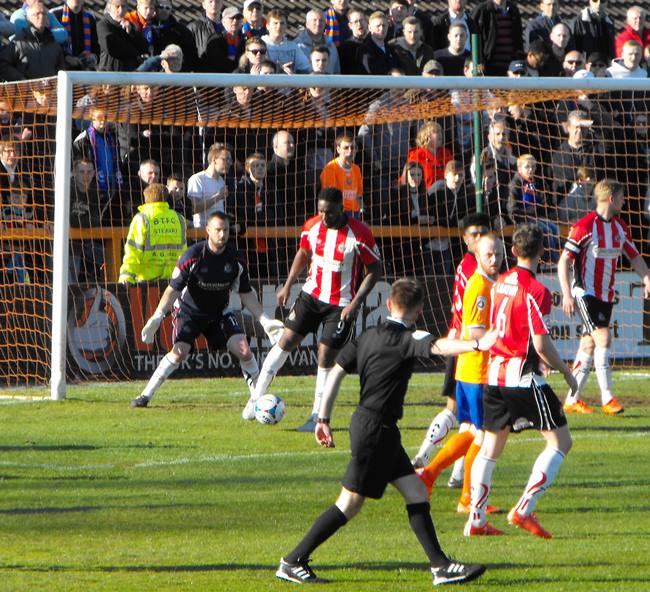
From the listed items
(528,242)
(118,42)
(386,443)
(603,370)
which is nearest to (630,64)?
(603,370)

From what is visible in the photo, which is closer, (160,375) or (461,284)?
(461,284)

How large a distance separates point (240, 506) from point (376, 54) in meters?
9.74

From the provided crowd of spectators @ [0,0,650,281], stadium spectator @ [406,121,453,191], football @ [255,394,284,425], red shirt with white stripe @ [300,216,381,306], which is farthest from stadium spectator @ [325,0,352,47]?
football @ [255,394,284,425]

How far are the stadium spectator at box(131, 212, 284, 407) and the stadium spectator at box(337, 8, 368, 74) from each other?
525 centimetres

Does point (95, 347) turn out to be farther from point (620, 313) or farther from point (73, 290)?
point (620, 313)

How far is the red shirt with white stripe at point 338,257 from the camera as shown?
12305 mm

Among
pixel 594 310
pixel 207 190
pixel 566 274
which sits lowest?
pixel 594 310

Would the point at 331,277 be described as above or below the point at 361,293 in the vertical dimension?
above

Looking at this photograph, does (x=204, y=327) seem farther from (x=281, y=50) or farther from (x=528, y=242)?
(x=528, y=242)

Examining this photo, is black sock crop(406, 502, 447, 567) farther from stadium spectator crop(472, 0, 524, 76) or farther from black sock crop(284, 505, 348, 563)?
stadium spectator crop(472, 0, 524, 76)

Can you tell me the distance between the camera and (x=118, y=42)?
16391 mm

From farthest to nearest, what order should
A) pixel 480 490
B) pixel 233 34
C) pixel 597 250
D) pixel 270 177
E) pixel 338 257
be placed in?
pixel 233 34 → pixel 270 177 → pixel 597 250 → pixel 338 257 → pixel 480 490

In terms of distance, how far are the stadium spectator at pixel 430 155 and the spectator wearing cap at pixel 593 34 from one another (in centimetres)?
365

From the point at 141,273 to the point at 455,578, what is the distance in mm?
9099
